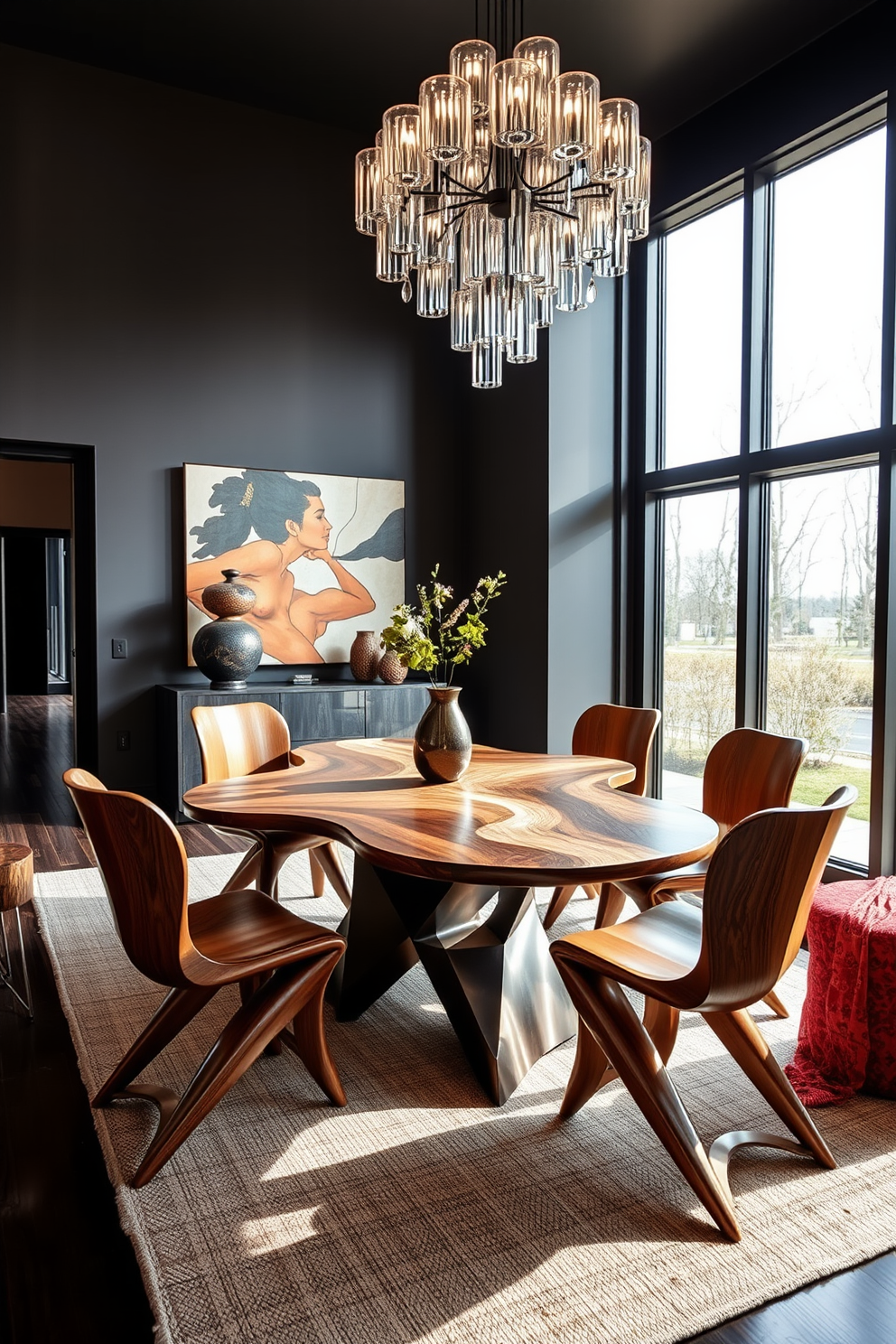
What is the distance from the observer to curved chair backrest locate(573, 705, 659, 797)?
3.49 meters

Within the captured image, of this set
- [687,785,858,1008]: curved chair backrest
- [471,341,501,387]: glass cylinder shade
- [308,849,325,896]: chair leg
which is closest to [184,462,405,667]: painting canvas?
[308,849,325,896]: chair leg

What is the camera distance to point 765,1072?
1968 millimetres

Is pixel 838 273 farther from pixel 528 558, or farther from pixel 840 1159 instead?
pixel 840 1159

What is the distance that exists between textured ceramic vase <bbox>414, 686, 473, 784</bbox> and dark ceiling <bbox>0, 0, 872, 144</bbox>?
3497 mm

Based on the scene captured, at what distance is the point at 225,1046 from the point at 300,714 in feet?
11.1

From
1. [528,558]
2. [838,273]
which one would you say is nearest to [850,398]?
[838,273]

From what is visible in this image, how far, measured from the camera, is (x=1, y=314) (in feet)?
16.3

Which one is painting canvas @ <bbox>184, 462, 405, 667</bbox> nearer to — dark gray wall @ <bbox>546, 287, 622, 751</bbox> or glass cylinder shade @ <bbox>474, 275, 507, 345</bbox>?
dark gray wall @ <bbox>546, 287, 622, 751</bbox>

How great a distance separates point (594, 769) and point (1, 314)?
4200 millimetres

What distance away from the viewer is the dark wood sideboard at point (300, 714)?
499cm

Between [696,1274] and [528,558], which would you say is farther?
[528,558]

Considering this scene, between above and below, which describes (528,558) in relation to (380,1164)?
above

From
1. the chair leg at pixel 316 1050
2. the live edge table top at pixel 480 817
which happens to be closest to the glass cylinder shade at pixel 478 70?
the live edge table top at pixel 480 817

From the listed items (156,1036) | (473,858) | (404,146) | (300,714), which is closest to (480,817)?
(473,858)
